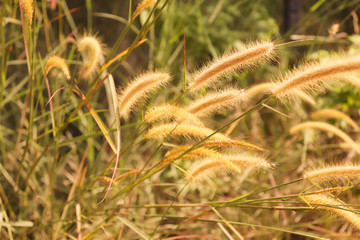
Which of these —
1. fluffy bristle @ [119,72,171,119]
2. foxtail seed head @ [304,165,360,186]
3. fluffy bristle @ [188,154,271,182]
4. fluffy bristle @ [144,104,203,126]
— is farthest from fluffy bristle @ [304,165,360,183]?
fluffy bristle @ [119,72,171,119]

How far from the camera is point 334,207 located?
871 millimetres

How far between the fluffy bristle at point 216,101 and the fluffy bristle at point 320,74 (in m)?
0.10

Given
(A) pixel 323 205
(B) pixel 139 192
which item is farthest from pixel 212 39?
(A) pixel 323 205

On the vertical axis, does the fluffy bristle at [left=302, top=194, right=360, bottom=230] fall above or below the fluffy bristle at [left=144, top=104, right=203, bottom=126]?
below

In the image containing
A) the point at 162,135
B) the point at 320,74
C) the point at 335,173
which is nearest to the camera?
the point at 320,74

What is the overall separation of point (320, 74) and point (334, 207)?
0.34 m

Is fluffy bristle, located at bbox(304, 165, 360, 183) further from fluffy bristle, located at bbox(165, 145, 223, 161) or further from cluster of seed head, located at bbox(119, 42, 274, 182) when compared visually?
fluffy bristle, located at bbox(165, 145, 223, 161)

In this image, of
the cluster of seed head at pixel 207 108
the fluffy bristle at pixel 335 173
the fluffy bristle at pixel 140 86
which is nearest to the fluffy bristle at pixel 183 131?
the cluster of seed head at pixel 207 108

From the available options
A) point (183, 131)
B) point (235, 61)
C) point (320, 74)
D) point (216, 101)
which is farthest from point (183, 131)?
point (320, 74)

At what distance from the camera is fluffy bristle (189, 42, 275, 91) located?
86 cm

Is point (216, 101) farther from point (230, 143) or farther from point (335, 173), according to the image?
point (335, 173)

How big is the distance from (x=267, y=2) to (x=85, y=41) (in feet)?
8.40

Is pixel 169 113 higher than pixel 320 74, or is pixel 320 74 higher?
pixel 320 74

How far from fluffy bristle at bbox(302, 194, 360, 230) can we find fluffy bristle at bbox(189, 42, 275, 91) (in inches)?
15.3
